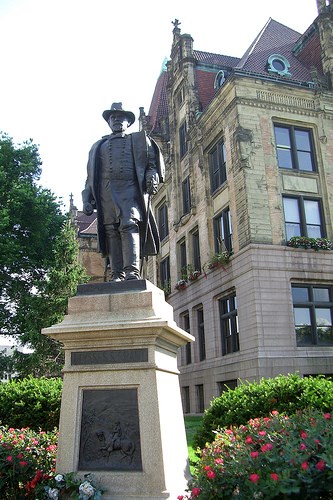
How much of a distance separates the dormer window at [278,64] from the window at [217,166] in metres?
5.15

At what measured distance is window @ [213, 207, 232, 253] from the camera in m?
27.5

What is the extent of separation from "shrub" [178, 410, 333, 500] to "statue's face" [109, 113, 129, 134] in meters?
5.18

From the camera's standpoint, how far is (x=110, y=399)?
6.77m

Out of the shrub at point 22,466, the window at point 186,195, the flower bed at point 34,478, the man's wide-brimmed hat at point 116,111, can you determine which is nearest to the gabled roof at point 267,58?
the window at point 186,195

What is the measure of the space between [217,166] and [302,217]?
6.31m

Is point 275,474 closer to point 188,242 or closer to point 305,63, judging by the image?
point 188,242

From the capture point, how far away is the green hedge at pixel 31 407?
14594 millimetres

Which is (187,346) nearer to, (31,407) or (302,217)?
(302,217)

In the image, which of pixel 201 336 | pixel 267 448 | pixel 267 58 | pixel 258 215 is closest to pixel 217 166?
pixel 258 215

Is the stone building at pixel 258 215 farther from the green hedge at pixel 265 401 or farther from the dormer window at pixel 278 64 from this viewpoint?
the green hedge at pixel 265 401

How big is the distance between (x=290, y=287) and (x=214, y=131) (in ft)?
34.6

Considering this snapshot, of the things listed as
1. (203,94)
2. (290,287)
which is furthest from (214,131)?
(290,287)

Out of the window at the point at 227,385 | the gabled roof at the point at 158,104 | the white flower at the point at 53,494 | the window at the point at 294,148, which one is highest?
the gabled roof at the point at 158,104

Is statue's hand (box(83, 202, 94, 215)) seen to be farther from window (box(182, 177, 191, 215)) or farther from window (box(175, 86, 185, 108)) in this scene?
window (box(175, 86, 185, 108))
